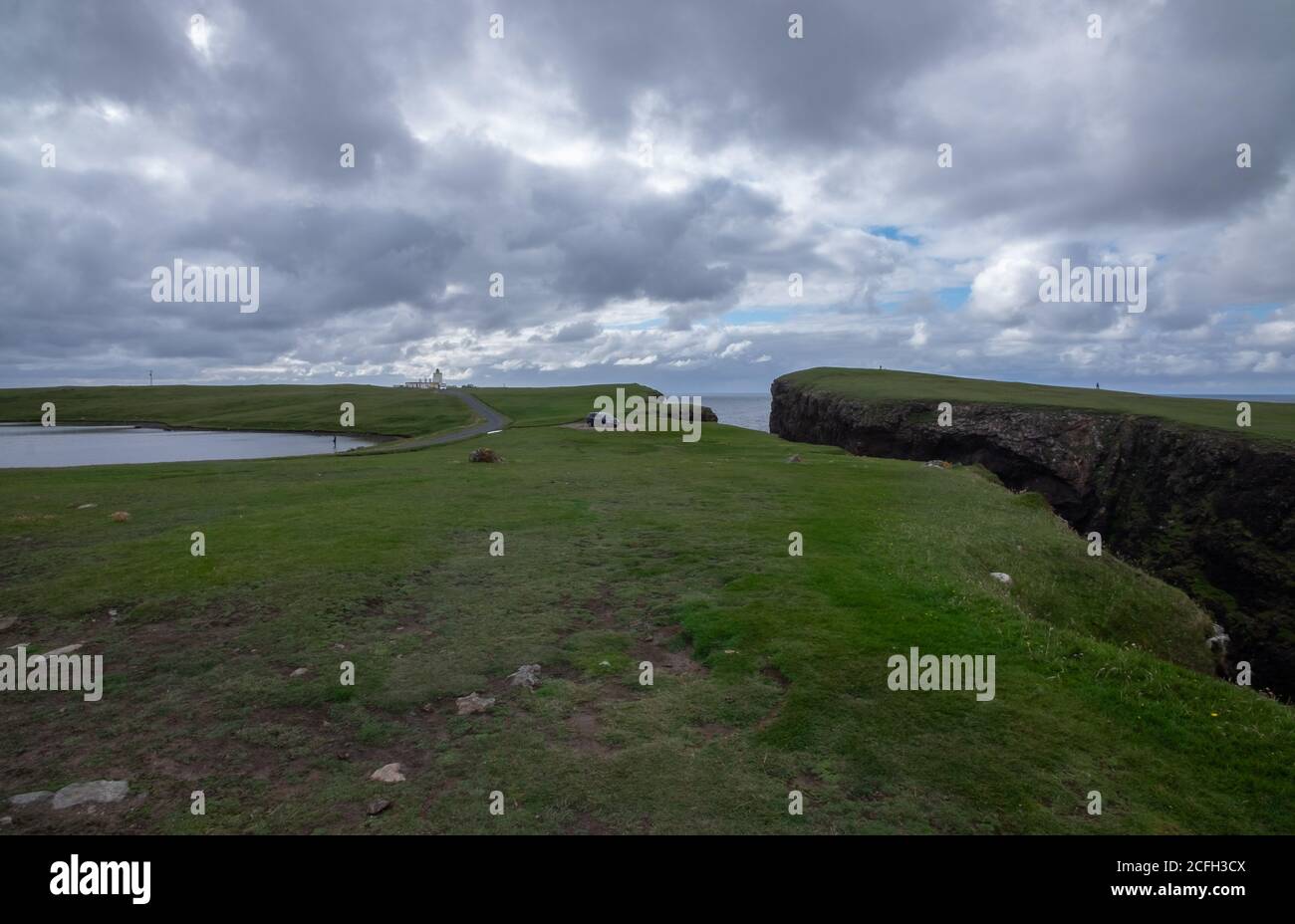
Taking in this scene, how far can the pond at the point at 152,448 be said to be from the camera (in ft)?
232

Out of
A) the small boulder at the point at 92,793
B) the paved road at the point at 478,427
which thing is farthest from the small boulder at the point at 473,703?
the paved road at the point at 478,427

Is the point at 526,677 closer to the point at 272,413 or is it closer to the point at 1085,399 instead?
the point at 1085,399

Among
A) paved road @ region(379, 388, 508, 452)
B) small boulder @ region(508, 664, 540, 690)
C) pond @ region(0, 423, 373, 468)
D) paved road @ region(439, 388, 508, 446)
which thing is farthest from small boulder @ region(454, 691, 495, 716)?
pond @ region(0, 423, 373, 468)

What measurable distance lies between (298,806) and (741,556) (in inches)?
494

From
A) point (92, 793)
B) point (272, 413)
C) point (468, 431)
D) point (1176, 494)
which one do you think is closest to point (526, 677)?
point (92, 793)

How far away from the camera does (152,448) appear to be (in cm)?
8644

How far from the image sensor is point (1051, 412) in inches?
2378

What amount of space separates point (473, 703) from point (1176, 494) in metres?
51.2

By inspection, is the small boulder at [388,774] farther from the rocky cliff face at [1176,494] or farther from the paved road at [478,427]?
the paved road at [478,427]

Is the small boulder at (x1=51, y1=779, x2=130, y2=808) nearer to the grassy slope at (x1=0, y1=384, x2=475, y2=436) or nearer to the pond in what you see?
the pond

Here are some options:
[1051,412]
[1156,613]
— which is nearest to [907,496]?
A: [1156,613]

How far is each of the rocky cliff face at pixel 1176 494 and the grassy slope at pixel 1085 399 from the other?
10.8 feet

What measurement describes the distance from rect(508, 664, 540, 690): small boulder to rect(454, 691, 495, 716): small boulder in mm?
564
